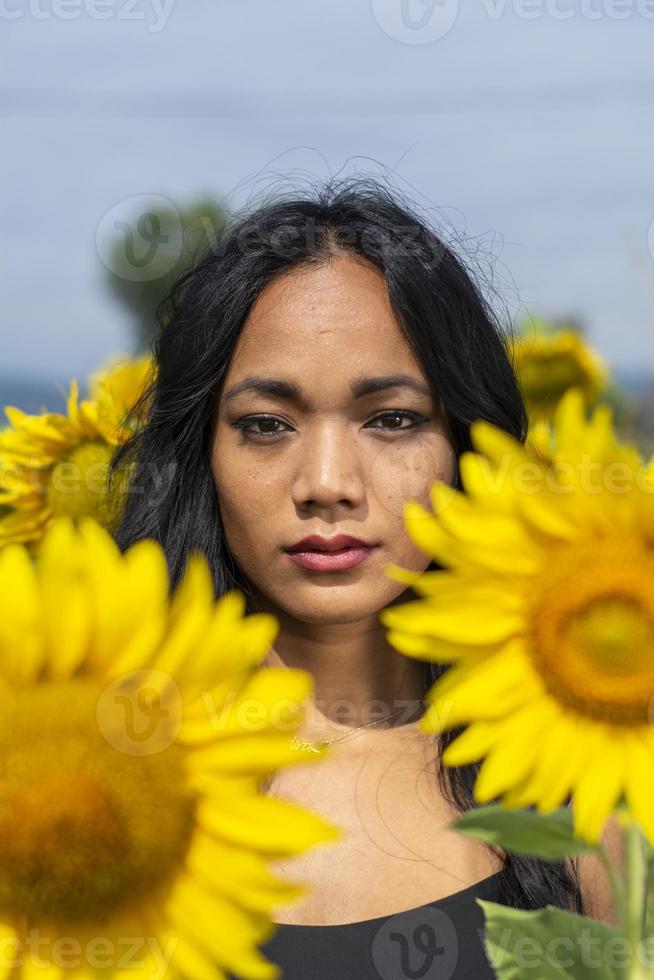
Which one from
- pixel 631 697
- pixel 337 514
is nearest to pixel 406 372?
pixel 337 514

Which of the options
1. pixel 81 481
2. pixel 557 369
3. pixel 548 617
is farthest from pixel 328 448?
pixel 557 369

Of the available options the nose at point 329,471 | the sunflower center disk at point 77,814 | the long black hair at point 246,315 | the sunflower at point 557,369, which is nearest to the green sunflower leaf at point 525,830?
the sunflower center disk at point 77,814

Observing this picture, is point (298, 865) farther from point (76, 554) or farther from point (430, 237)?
point (76, 554)

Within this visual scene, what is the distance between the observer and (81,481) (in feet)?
6.66

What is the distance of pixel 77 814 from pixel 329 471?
0.67 m

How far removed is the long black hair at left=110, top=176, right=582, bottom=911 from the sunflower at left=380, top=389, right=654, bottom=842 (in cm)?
85

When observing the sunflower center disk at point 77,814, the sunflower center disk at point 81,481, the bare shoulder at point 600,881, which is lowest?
the bare shoulder at point 600,881

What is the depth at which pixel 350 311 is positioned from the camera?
4.86ft

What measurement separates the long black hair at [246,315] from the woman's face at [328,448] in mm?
63

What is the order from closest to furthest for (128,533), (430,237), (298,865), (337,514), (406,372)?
(337,514)
(406,372)
(298,865)
(430,237)
(128,533)

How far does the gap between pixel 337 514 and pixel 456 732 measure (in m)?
0.47

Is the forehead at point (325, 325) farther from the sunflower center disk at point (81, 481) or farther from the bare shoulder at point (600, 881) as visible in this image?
the bare shoulder at point (600, 881)

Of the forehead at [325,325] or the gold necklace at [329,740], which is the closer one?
the forehead at [325,325]

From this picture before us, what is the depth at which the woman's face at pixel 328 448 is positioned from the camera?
1.30 meters
